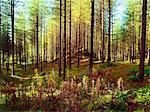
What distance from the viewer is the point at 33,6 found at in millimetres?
50875

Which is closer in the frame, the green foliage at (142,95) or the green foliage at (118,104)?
the green foliage at (118,104)

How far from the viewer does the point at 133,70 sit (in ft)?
87.8

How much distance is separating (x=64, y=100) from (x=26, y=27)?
5307cm

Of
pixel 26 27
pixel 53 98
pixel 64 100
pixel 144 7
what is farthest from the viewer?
pixel 26 27

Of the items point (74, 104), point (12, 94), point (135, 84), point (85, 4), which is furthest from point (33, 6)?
point (74, 104)

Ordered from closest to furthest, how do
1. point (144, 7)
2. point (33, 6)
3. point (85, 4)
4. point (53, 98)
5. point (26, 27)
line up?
point (53, 98) → point (144, 7) → point (85, 4) → point (33, 6) → point (26, 27)

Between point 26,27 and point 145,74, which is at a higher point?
point 26,27

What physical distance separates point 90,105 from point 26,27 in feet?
171

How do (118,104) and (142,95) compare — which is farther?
(142,95)

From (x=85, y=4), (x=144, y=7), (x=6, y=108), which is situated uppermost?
(x=85, y=4)

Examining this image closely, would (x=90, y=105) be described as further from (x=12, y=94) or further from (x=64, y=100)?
(x=12, y=94)

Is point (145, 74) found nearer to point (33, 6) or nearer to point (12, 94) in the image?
point (12, 94)

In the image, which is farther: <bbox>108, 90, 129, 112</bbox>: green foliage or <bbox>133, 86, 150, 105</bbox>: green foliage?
<bbox>133, 86, 150, 105</bbox>: green foliage

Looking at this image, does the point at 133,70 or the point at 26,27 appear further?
the point at 26,27
